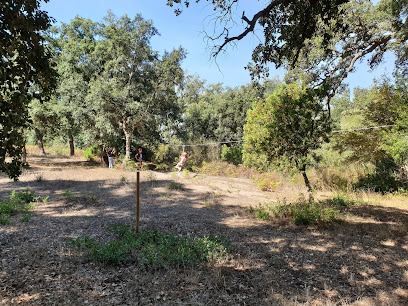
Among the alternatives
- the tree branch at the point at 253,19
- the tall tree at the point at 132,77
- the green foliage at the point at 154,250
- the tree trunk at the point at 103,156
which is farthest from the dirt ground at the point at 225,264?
the tree trunk at the point at 103,156

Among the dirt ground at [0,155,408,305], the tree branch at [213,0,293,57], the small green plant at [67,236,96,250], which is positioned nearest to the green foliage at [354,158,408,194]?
the dirt ground at [0,155,408,305]

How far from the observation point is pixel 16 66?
2.59 m

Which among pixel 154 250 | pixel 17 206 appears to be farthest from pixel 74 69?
pixel 154 250

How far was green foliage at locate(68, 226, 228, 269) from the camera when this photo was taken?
11.8ft

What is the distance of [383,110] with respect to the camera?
11219mm

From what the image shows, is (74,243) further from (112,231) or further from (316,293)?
(316,293)

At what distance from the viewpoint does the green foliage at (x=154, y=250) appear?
361 centimetres

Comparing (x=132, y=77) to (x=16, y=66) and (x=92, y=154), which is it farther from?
(x=16, y=66)

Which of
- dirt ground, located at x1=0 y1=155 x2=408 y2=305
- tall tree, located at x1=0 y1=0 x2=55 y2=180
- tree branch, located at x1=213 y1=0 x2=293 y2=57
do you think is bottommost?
dirt ground, located at x1=0 y1=155 x2=408 y2=305

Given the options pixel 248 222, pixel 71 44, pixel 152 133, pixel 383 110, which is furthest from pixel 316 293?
pixel 71 44

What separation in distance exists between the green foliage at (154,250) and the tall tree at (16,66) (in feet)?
5.70

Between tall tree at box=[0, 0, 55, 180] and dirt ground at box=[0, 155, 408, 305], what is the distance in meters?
1.55

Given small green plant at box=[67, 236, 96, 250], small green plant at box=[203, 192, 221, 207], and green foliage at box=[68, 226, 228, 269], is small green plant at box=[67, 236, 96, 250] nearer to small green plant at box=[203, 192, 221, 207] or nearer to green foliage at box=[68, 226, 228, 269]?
green foliage at box=[68, 226, 228, 269]

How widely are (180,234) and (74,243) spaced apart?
188cm
